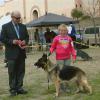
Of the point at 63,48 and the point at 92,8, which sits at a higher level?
the point at 92,8

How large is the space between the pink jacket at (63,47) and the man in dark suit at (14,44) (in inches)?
30.0

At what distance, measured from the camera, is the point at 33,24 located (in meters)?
31.4

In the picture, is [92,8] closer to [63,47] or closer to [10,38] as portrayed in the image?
[63,47]

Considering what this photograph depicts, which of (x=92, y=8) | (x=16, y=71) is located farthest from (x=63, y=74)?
(x=92, y=8)

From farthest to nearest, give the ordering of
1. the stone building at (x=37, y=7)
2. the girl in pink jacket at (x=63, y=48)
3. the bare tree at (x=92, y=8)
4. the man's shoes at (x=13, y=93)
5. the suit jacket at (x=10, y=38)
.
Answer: the stone building at (x=37, y=7), the bare tree at (x=92, y=8), the girl in pink jacket at (x=63, y=48), the man's shoes at (x=13, y=93), the suit jacket at (x=10, y=38)

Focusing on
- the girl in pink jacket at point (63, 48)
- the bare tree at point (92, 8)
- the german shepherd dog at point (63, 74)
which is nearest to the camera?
the german shepherd dog at point (63, 74)

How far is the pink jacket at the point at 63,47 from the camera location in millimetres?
10523

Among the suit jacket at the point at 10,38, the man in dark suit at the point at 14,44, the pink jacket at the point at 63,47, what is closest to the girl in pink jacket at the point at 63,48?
the pink jacket at the point at 63,47

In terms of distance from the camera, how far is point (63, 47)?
1055 centimetres

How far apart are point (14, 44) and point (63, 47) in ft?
4.16

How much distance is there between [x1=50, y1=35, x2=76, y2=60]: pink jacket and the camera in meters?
10.5

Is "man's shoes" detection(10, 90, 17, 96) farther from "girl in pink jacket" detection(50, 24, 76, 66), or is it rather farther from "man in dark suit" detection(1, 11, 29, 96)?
"girl in pink jacket" detection(50, 24, 76, 66)

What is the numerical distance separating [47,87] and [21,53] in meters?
1.61

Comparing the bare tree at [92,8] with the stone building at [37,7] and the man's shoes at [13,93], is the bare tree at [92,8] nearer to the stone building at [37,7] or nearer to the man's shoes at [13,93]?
the stone building at [37,7]
